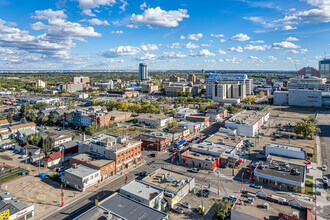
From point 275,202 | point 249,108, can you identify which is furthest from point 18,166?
point 249,108

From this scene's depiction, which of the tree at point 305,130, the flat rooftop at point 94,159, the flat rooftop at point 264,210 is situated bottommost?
the flat rooftop at point 264,210

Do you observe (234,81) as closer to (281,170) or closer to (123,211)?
(281,170)

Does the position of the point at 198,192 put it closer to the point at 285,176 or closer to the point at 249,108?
the point at 285,176

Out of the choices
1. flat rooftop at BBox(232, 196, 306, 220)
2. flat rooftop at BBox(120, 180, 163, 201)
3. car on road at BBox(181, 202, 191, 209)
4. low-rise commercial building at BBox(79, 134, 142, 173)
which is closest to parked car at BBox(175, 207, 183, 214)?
car on road at BBox(181, 202, 191, 209)

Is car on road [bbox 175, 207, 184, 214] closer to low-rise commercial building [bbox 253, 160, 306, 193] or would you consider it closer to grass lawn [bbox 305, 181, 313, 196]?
low-rise commercial building [bbox 253, 160, 306, 193]

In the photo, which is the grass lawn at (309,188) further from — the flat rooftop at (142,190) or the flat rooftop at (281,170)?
the flat rooftop at (142,190)

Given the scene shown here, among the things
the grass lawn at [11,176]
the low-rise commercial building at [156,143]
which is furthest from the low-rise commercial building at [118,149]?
the grass lawn at [11,176]
